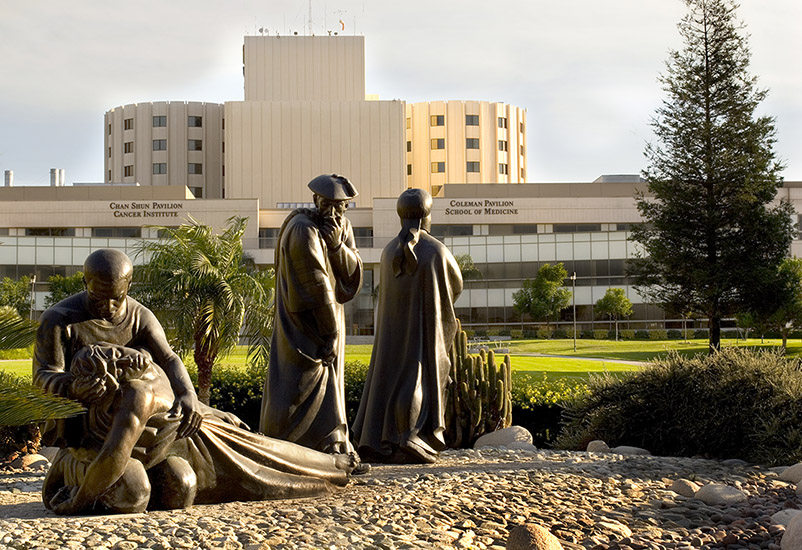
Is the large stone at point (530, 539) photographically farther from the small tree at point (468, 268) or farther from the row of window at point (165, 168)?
the row of window at point (165, 168)

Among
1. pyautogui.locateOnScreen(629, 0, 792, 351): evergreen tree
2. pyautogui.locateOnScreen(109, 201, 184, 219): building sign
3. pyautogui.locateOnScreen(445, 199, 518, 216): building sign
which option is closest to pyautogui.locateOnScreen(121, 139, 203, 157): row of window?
pyautogui.locateOnScreen(109, 201, 184, 219): building sign

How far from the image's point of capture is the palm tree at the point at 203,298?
53.7ft

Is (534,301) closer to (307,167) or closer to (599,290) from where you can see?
(599,290)

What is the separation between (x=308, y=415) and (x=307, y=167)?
65.2 metres

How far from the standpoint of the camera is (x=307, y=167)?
7081cm

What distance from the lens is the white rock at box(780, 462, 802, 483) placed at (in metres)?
7.67

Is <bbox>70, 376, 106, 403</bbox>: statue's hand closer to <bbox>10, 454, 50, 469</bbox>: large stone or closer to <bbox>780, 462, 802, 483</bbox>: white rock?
<bbox>10, 454, 50, 469</bbox>: large stone

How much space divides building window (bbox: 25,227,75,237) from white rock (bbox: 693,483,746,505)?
63.3m

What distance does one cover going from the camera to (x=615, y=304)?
5228cm

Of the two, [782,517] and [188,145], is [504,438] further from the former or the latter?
[188,145]

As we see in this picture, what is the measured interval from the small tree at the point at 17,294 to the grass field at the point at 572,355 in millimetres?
7436

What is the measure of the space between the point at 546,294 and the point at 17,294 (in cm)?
2853

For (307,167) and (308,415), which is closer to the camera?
(308,415)

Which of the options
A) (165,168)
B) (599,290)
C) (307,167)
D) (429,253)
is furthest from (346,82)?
(429,253)
